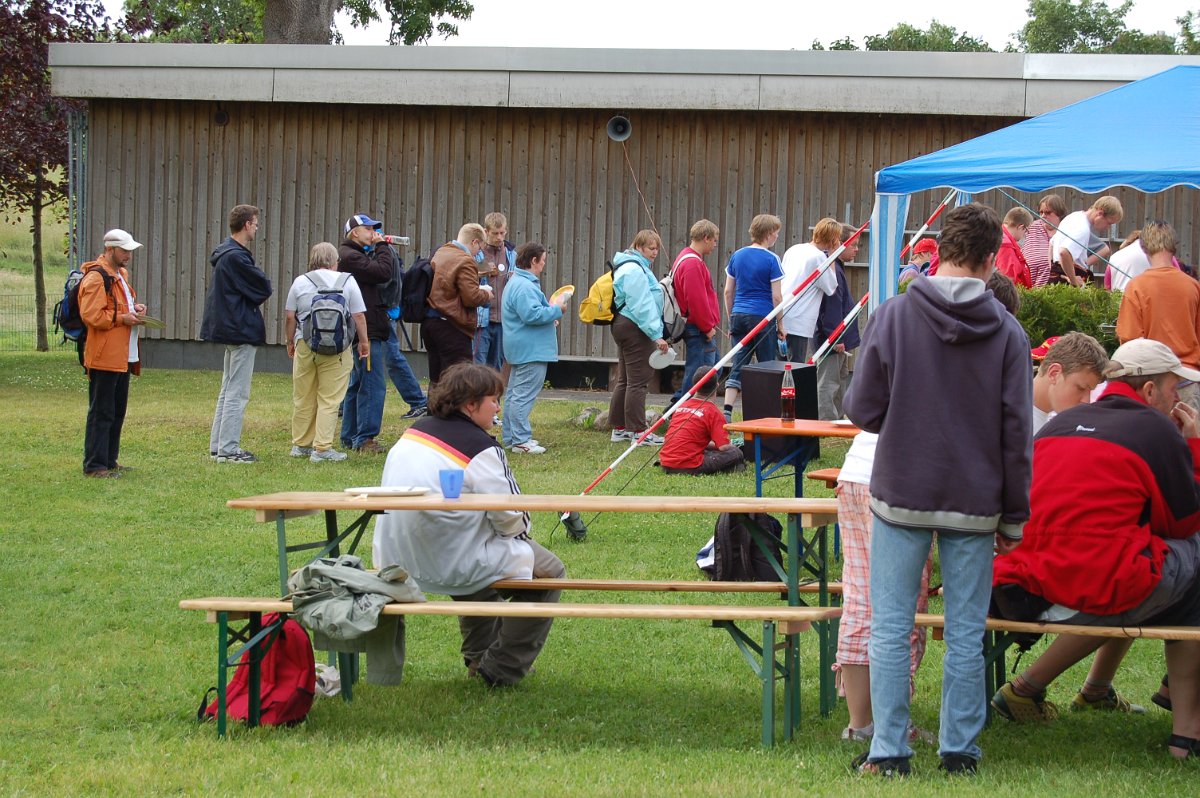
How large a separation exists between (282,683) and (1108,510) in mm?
3078

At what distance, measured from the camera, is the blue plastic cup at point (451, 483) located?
515 centimetres

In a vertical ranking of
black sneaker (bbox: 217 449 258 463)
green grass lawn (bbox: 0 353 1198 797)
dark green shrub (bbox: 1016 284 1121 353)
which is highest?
dark green shrub (bbox: 1016 284 1121 353)

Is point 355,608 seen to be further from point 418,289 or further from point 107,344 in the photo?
point 418,289

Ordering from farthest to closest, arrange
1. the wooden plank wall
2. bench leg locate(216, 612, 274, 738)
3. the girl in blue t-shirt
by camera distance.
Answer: the wooden plank wall
the girl in blue t-shirt
bench leg locate(216, 612, 274, 738)

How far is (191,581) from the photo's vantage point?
7223 millimetres

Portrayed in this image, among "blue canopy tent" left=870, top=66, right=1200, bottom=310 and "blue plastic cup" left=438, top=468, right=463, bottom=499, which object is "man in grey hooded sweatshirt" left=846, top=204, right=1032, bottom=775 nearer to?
"blue plastic cup" left=438, top=468, right=463, bottom=499

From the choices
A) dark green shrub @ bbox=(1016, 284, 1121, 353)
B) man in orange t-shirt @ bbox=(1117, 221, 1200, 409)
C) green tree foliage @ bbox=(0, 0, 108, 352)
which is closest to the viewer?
man in orange t-shirt @ bbox=(1117, 221, 1200, 409)

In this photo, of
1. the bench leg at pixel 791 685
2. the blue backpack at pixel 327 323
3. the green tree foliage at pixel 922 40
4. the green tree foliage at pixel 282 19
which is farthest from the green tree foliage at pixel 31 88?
the green tree foliage at pixel 922 40

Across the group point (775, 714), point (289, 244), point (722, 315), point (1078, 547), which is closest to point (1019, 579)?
point (1078, 547)

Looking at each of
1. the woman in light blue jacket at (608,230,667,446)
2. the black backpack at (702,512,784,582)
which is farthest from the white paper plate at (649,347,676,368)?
the black backpack at (702,512,784,582)

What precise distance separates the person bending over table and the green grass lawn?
313 mm

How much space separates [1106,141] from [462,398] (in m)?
4.49

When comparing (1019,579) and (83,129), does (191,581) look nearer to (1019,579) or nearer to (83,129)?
(1019,579)

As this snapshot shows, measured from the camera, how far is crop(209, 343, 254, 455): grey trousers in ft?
35.4
